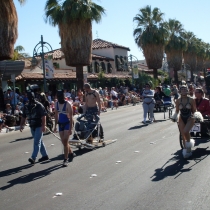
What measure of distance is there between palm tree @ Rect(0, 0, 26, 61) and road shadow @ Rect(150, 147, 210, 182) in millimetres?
12959

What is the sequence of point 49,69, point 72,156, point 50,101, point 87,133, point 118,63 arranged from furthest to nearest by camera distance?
point 118,63 < point 49,69 < point 50,101 < point 87,133 < point 72,156

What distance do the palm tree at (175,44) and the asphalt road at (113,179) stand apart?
45.3m

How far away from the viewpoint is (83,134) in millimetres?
11102

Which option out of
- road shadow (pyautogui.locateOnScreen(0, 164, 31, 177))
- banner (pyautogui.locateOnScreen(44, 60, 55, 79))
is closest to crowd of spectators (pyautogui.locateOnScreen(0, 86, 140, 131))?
banner (pyautogui.locateOnScreen(44, 60, 55, 79))

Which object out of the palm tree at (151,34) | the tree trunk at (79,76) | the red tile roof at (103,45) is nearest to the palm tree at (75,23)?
the tree trunk at (79,76)

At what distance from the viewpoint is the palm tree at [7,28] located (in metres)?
20.0

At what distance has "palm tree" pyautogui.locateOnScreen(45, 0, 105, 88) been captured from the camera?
2868 cm

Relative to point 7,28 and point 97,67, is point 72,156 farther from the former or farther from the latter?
point 97,67

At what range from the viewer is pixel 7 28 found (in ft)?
66.8

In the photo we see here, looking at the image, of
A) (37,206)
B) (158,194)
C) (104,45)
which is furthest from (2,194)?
(104,45)

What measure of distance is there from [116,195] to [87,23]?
78.2 ft

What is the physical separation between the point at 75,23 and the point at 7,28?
367 inches

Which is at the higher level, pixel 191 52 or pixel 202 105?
pixel 191 52

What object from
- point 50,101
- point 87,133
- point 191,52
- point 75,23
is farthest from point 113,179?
point 191,52
